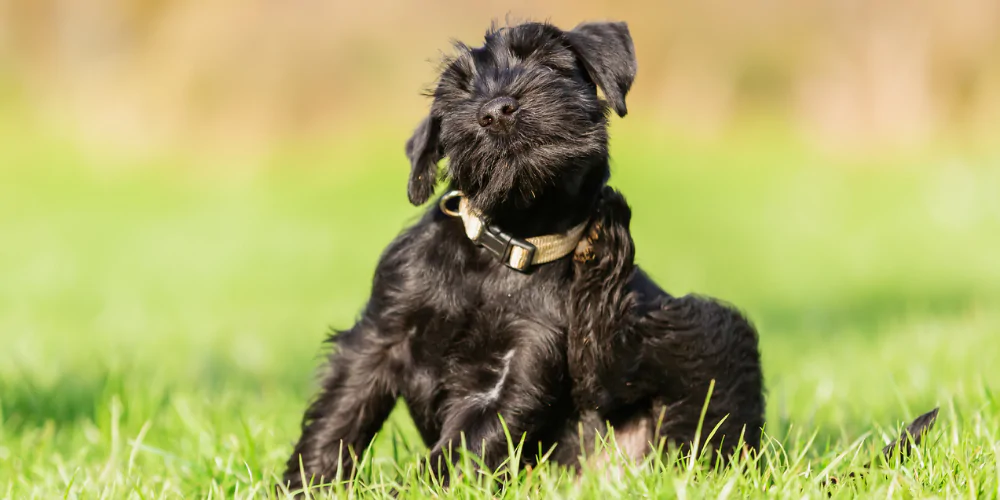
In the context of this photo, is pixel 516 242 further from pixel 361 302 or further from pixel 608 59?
pixel 361 302

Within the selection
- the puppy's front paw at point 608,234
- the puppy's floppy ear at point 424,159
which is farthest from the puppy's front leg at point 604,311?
the puppy's floppy ear at point 424,159

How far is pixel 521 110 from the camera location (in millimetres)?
3082

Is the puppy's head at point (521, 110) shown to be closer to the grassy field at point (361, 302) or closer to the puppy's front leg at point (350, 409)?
the puppy's front leg at point (350, 409)

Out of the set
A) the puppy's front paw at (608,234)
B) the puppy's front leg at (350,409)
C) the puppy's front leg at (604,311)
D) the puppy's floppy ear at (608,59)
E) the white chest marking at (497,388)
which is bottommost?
the puppy's front leg at (350,409)

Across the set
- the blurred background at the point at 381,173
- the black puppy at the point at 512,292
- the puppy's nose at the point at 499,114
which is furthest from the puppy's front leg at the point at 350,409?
the blurred background at the point at 381,173

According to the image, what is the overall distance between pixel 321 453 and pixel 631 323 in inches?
41.3

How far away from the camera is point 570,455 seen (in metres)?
3.48

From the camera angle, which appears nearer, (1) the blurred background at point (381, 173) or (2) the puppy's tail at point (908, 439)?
(2) the puppy's tail at point (908, 439)

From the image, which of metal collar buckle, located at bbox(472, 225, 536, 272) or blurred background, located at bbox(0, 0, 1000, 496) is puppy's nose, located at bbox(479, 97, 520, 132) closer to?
metal collar buckle, located at bbox(472, 225, 536, 272)

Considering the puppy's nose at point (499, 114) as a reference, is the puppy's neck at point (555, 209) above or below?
below

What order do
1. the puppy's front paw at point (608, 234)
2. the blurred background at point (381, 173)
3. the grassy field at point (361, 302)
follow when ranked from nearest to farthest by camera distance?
the grassy field at point (361, 302) → the puppy's front paw at point (608, 234) → the blurred background at point (381, 173)

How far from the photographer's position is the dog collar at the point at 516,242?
3.23 metres

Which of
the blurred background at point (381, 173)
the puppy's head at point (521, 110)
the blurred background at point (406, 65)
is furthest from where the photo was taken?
the blurred background at point (406, 65)

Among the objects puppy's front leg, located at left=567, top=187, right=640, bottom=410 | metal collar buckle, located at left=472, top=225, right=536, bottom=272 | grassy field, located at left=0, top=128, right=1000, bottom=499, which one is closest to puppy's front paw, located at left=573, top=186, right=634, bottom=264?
puppy's front leg, located at left=567, top=187, right=640, bottom=410
